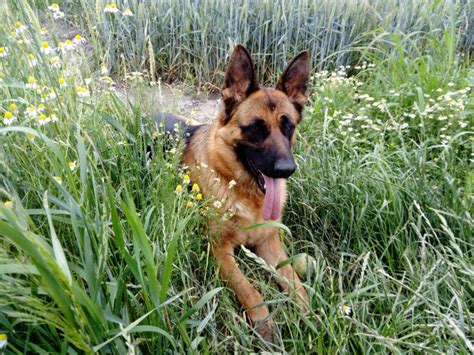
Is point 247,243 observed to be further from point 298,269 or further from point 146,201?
point 146,201

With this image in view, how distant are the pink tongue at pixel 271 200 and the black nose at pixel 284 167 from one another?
0.13 m

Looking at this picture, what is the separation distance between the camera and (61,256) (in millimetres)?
1079

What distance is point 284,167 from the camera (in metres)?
2.15

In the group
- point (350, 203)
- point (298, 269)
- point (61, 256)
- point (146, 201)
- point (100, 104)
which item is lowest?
point (298, 269)

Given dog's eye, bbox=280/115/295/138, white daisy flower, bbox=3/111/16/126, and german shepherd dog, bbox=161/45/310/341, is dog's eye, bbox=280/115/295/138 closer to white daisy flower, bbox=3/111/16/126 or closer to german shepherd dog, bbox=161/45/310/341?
german shepherd dog, bbox=161/45/310/341

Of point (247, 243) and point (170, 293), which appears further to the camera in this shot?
point (247, 243)

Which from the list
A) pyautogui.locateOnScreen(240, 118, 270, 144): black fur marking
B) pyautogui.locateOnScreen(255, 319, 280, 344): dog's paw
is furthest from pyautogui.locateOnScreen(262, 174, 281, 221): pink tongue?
pyautogui.locateOnScreen(255, 319, 280, 344): dog's paw

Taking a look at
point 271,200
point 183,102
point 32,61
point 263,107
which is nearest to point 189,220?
point 271,200

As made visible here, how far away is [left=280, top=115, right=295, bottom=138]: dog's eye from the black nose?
255mm

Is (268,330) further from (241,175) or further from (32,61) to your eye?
(32,61)

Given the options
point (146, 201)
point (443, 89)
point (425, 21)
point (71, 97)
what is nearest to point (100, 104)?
point (71, 97)

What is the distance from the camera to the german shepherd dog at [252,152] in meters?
2.26

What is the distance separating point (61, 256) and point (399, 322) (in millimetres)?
1258

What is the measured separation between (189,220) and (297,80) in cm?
110
